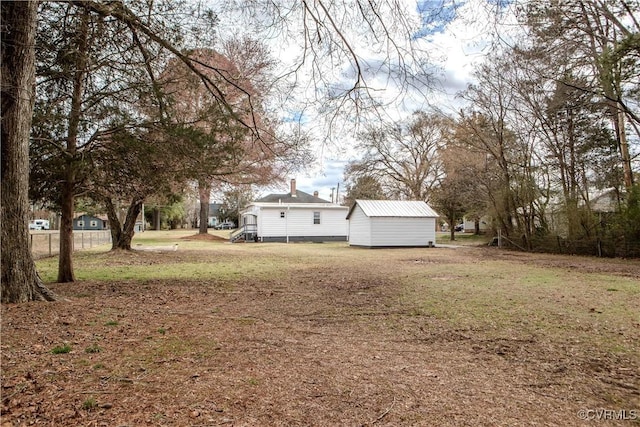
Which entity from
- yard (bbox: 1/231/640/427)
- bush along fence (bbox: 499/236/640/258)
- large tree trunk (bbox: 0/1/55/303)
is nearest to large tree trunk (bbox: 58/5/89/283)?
large tree trunk (bbox: 0/1/55/303)

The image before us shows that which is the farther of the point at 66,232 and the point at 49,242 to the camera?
the point at 49,242

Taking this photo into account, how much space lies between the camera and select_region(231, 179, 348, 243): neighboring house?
29781 mm

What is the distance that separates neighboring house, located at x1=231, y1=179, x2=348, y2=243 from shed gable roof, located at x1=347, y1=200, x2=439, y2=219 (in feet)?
20.8

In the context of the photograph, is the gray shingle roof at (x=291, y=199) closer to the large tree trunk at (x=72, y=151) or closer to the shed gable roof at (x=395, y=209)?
the shed gable roof at (x=395, y=209)

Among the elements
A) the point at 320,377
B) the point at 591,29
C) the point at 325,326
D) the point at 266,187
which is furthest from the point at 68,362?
the point at 266,187

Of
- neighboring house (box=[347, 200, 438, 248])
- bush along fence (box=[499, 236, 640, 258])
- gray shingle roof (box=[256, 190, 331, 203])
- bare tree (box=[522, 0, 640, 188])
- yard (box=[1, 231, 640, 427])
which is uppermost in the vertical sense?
bare tree (box=[522, 0, 640, 188])

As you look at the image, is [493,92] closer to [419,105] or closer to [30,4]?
[419,105]

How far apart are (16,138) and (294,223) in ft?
82.9

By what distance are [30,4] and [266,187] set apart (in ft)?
49.2

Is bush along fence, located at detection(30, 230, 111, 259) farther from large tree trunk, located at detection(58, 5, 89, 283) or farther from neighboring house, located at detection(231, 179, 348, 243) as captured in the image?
neighboring house, located at detection(231, 179, 348, 243)

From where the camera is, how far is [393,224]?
23.4 meters

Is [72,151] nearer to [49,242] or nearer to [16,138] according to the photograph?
[16,138]

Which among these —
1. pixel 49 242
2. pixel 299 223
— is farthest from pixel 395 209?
pixel 49 242

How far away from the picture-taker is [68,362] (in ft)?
11.2
